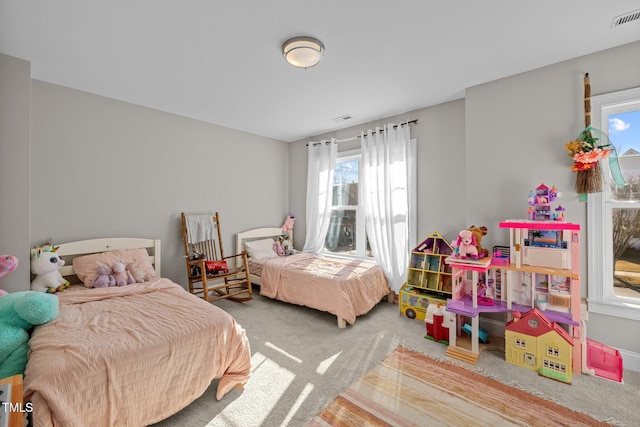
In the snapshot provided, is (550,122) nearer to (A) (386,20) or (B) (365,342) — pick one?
(A) (386,20)

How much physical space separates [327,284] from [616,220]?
2.66 meters

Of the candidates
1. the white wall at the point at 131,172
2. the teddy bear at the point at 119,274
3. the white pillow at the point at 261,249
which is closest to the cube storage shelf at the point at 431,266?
the white pillow at the point at 261,249

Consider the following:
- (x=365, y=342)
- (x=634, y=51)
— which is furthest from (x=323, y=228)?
(x=634, y=51)

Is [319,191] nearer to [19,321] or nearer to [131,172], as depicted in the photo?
[131,172]

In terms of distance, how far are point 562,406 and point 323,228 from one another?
10.7 ft

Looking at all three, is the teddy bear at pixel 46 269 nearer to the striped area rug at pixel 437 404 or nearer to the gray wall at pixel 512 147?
the striped area rug at pixel 437 404

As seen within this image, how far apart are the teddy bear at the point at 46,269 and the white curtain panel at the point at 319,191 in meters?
3.11

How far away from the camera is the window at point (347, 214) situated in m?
4.20

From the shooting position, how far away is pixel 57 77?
8.63 ft

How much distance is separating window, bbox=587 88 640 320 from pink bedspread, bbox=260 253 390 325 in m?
1.97

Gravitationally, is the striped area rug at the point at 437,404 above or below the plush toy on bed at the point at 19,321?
below

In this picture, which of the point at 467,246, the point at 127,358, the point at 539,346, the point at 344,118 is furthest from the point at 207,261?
the point at 539,346

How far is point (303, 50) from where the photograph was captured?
2.07 meters

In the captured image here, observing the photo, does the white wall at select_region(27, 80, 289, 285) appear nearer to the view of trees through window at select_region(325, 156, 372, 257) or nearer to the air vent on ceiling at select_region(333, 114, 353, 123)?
the view of trees through window at select_region(325, 156, 372, 257)
